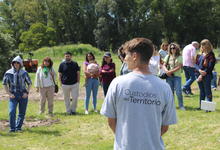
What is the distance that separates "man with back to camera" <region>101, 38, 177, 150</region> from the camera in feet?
9.62

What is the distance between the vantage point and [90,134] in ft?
25.0

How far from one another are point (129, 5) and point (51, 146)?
2383 inches

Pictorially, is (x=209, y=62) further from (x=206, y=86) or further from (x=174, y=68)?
(x=174, y=68)

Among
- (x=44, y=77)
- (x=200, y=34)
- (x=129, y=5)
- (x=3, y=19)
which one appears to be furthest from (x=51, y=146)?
(x=3, y=19)

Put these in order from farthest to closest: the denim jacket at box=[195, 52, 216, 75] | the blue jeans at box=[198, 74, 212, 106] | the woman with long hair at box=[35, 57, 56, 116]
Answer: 1. the woman with long hair at box=[35, 57, 56, 116]
2. the blue jeans at box=[198, 74, 212, 106]
3. the denim jacket at box=[195, 52, 216, 75]

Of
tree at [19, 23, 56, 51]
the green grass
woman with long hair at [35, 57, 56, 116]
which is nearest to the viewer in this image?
the green grass

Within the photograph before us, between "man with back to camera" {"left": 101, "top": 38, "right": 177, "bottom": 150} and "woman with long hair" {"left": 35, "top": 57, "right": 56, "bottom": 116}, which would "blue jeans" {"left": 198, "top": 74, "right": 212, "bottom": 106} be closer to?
"woman with long hair" {"left": 35, "top": 57, "right": 56, "bottom": 116}

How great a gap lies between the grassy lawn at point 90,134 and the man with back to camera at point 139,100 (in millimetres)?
3479

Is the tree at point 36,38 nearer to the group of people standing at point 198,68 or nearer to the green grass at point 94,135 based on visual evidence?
the group of people standing at point 198,68

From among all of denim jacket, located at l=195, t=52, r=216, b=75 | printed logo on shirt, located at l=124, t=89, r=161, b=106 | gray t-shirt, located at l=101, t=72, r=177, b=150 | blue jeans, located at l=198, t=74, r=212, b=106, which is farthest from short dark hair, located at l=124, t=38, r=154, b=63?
blue jeans, located at l=198, t=74, r=212, b=106

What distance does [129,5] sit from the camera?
65438mm

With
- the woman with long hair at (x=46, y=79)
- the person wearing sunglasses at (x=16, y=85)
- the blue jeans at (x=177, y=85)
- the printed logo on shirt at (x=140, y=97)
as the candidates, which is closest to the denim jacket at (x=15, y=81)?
the person wearing sunglasses at (x=16, y=85)

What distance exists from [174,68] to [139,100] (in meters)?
6.54

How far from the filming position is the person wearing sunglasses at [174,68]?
9297mm
